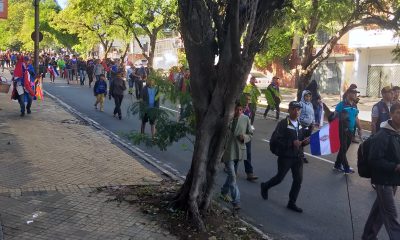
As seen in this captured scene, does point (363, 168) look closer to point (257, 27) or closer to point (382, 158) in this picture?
point (382, 158)

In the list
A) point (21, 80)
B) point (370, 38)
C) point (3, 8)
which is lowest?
point (21, 80)

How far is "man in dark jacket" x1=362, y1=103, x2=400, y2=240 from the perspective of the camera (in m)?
5.12

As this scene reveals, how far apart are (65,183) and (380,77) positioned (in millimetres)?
26871

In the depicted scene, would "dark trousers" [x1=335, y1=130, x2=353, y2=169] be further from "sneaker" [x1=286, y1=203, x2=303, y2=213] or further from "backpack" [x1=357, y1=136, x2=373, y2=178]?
"backpack" [x1=357, y1=136, x2=373, y2=178]

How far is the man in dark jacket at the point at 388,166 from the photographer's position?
5.12 metres

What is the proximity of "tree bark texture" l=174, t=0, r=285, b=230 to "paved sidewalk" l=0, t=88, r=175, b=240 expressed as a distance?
1028 mm

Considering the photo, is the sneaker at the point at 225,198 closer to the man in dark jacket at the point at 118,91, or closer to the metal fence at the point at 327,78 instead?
the man in dark jacket at the point at 118,91

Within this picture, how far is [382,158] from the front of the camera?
16.8ft

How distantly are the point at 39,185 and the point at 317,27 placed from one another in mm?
15607

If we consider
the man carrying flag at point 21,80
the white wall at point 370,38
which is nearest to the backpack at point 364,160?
the man carrying flag at point 21,80

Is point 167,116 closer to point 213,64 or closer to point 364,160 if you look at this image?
point 213,64

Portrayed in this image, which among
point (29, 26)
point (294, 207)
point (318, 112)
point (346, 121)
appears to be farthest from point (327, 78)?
point (29, 26)

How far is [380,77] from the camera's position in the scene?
3005cm

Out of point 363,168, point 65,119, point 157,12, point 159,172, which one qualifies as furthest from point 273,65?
point 363,168
